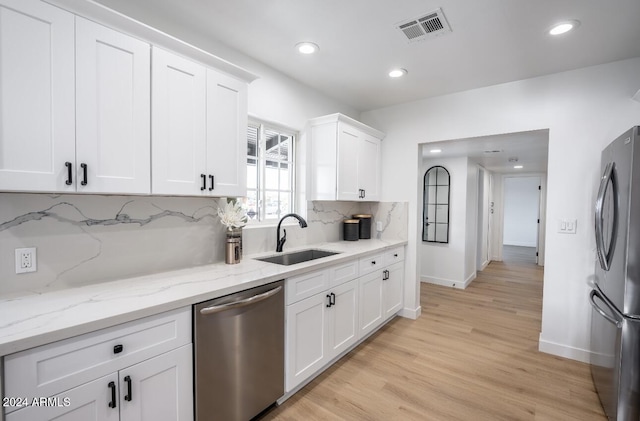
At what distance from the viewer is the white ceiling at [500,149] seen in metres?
3.53

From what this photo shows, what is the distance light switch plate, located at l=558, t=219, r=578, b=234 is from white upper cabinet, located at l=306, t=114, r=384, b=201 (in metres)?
1.88

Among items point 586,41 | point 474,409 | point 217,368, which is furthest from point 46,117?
point 586,41

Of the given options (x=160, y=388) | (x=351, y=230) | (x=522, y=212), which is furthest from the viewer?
(x=522, y=212)

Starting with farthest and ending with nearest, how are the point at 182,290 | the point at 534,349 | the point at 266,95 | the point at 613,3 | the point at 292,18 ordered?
the point at 534,349, the point at 266,95, the point at 292,18, the point at 613,3, the point at 182,290

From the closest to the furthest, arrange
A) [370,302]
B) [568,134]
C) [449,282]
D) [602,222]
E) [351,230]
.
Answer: [602,222] < [568,134] < [370,302] < [351,230] < [449,282]

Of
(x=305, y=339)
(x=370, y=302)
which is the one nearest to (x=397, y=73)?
(x=370, y=302)

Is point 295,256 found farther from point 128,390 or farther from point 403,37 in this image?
point 403,37

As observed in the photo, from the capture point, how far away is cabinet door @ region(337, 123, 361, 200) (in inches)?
119

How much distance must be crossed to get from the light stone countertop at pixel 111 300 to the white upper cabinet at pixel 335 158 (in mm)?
1178

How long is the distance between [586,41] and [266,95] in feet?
8.16

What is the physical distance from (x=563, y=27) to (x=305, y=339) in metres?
2.79

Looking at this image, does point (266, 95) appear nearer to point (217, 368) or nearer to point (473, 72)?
point (473, 72)

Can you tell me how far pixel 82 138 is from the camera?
135cm

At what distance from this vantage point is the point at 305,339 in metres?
2.14
